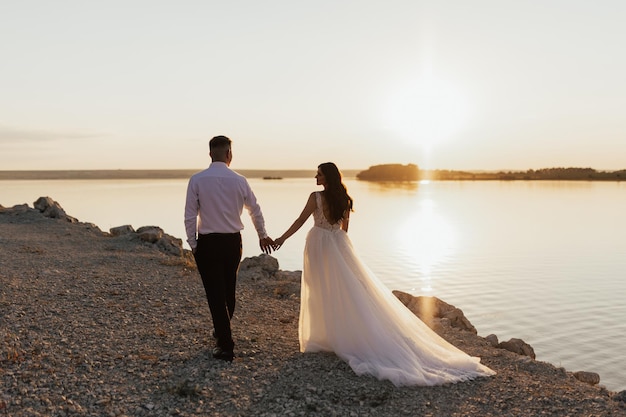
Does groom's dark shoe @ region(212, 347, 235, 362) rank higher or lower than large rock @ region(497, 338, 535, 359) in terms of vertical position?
higher

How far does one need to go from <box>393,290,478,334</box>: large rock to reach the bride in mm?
4265

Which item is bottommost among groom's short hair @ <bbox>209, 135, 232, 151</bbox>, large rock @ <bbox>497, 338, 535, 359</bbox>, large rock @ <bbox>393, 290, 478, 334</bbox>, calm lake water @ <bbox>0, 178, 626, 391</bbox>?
calm lake water @ <bbox>0, 178, 626, 391</bbox>

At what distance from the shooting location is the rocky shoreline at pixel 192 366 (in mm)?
7125

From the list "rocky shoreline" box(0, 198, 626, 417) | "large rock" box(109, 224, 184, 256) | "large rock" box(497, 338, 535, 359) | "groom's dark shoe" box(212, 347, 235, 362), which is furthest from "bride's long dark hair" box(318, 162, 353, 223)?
"large rock" box(109, 224, 184, 256)

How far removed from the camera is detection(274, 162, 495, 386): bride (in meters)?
8.29

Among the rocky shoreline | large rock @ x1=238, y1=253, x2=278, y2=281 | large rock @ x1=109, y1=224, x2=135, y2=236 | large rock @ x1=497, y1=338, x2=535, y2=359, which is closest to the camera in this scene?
the rocky shoreline

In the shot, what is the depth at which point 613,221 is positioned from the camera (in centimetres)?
4478

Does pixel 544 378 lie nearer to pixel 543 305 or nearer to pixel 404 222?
pixel 543 305

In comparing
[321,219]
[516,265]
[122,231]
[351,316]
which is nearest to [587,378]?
[351,316]

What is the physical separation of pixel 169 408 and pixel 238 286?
8.24 meters

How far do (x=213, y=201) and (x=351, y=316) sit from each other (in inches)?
112

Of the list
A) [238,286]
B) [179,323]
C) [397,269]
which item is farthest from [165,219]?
[179,323]

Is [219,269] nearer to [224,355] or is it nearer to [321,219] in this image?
[224,355]

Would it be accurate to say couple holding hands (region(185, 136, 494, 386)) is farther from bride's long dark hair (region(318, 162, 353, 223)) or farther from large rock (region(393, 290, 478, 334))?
large rock (region(393, 290, 478, 334))
